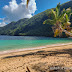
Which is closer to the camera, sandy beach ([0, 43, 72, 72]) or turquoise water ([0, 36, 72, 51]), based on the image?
sandy beach ([0, 43, 72, 72])

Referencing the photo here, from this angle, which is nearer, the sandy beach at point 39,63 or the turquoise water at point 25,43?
the sandy beach at point 39,63

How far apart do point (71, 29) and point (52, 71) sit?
10.7 m

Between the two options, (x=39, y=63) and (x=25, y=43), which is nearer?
(x=39, y=63)

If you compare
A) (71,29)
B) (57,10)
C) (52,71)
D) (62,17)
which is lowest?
(52,71)

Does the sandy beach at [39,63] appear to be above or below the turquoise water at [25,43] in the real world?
below

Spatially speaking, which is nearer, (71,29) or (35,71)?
(35,71)

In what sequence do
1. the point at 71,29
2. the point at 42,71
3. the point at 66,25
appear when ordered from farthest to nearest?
the point at 71,29 < the point at 66,25 < the point at 42,71

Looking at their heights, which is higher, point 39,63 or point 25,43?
point 25,43

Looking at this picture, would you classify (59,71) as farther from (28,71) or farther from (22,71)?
(22,71)

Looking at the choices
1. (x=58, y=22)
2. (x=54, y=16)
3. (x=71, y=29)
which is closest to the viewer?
(x=58, y=22)

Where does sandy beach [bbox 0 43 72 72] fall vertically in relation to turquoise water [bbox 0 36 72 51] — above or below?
below

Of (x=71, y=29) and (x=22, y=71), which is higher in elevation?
(x=71, y=29)

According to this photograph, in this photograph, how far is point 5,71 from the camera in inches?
159

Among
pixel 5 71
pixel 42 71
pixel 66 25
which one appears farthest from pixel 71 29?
pixel 5 71
